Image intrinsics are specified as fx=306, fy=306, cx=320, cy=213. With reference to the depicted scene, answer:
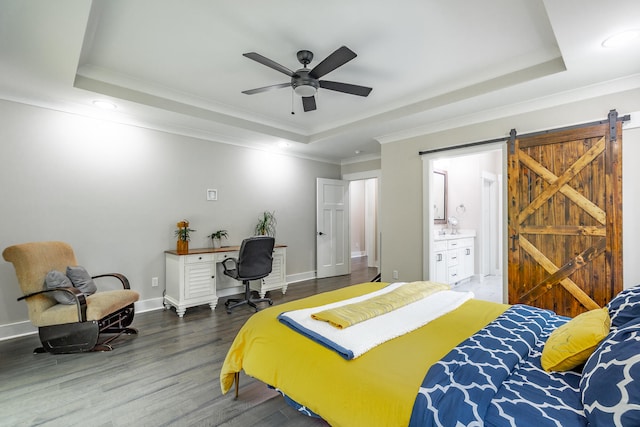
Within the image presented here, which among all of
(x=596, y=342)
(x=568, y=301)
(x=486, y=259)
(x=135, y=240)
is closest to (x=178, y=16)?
(x=135, y=240)

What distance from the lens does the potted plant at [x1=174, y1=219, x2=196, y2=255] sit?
4.08m

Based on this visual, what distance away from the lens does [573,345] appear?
4.15ft

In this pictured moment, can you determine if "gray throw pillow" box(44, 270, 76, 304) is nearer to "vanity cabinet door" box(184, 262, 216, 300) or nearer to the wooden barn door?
"vanity cabinet door" box(184, 262, 216, 300)

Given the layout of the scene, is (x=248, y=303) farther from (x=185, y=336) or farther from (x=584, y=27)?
(x=584, y=27)

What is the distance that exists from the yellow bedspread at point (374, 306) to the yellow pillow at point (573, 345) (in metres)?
0.86

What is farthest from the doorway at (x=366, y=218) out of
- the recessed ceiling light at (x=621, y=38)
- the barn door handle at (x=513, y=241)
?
the recessed ceiling light at (x=621, y=38)

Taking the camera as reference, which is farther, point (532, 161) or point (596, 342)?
point (532, 161)

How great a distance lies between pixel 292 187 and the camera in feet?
18.7

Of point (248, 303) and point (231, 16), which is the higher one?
point (231, 16)

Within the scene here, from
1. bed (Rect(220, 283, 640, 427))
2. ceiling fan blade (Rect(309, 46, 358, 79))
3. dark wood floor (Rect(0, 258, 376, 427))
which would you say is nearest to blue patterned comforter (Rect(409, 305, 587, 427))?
bed (Rect(220, 283, 640, 427))

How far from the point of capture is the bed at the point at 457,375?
1.00 metres

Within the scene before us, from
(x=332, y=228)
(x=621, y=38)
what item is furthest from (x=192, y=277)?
(x=621, y=38)

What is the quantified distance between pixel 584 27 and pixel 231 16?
2470mm

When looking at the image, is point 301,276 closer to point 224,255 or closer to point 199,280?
point 224,255
